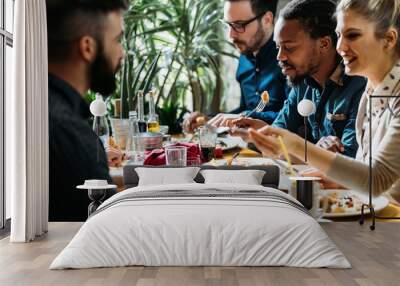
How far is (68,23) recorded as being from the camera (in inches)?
270

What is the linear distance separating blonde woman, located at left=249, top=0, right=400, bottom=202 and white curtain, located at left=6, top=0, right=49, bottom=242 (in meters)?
2.65

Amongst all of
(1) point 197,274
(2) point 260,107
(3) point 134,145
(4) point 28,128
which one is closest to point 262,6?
(2) point 260,107

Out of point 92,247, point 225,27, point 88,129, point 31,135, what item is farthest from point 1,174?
point 225,27

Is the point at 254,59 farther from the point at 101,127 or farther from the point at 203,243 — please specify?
the point at 203,243

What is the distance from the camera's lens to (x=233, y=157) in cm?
687

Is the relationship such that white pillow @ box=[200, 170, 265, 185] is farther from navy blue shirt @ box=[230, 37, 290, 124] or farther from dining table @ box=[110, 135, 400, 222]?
navy blue shirt @ box=[230, 37, 290, 124]

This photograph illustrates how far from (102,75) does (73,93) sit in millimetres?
363

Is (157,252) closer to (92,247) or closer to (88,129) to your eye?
(92,247)

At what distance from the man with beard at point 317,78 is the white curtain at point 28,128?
7.06 ft

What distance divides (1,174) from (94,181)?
37.0 inches

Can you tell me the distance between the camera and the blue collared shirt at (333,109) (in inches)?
266

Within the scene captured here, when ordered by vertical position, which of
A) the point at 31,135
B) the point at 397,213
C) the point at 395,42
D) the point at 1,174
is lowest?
the point at 397,213

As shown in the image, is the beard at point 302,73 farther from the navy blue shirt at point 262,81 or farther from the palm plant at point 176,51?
the palm plant at point 176,51

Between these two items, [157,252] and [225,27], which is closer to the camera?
[157,252]
